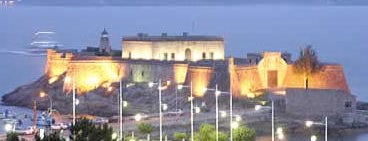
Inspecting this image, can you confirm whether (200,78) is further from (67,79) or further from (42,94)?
(42,94)

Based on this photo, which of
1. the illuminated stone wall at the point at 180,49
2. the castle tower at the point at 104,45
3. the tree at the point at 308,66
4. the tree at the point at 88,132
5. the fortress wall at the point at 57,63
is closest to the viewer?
the tree at the point at 88,132

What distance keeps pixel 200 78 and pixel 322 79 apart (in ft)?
13.5

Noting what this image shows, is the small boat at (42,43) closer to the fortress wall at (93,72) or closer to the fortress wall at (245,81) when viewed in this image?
the fortress wall at (93,72)

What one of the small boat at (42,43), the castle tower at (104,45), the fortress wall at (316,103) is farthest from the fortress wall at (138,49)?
the small boat at (42,43)

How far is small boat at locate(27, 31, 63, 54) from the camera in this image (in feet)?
308

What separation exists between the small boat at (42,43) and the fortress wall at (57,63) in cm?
3615

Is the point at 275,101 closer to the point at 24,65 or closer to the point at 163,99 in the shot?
the point at 163,99

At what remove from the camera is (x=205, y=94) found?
42.5 m

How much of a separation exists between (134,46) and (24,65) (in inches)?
1238

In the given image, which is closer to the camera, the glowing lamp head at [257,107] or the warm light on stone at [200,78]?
the glowing lamp head at [257,107]

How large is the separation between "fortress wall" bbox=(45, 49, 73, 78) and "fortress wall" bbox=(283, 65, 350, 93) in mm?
8737

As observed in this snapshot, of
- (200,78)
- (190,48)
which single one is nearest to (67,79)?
(190,48)

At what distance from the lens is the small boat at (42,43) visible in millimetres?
93938

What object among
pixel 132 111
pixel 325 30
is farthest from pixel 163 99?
pixel 325 30
